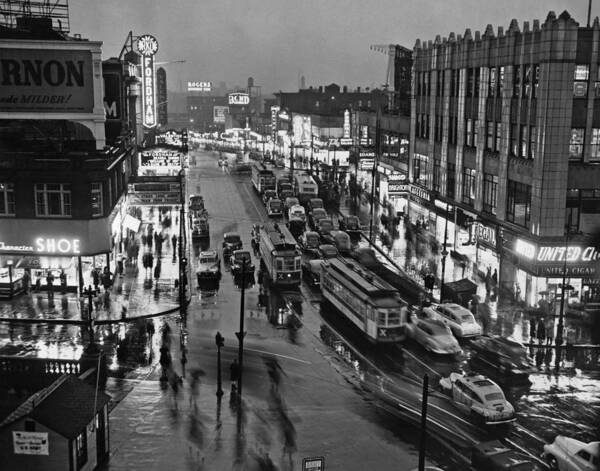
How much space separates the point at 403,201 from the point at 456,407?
52.9 metres

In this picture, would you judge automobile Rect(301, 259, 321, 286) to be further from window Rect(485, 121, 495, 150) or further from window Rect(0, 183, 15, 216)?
window Rect(0, 183, 15, 216)

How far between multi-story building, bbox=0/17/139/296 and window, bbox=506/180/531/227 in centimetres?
2739

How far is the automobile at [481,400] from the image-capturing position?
29.8 metres

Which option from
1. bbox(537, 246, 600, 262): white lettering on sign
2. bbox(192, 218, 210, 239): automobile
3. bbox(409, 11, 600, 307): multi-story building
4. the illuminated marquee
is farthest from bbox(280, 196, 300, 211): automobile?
bbox(537, 246, 600, 262): white lettering on sign

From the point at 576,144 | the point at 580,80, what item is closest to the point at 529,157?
the point at 576,144

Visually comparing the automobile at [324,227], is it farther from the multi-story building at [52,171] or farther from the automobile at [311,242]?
the multi-story building at [52,171]

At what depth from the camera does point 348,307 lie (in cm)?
4406

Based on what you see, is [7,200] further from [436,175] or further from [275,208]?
[436,175]

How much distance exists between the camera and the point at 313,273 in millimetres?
56156

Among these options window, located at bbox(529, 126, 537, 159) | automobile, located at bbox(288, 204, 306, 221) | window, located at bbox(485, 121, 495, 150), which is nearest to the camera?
window, located at bbox(529, 126, 537, 159)

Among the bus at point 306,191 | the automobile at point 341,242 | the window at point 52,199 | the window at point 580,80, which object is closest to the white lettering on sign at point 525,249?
the window at point 580,80

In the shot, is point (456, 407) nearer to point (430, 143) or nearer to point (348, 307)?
point (348, 307)

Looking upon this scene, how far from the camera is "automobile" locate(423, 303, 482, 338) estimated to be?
137 ft

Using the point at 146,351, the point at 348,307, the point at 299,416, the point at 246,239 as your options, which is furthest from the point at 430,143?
the point at 299,416
